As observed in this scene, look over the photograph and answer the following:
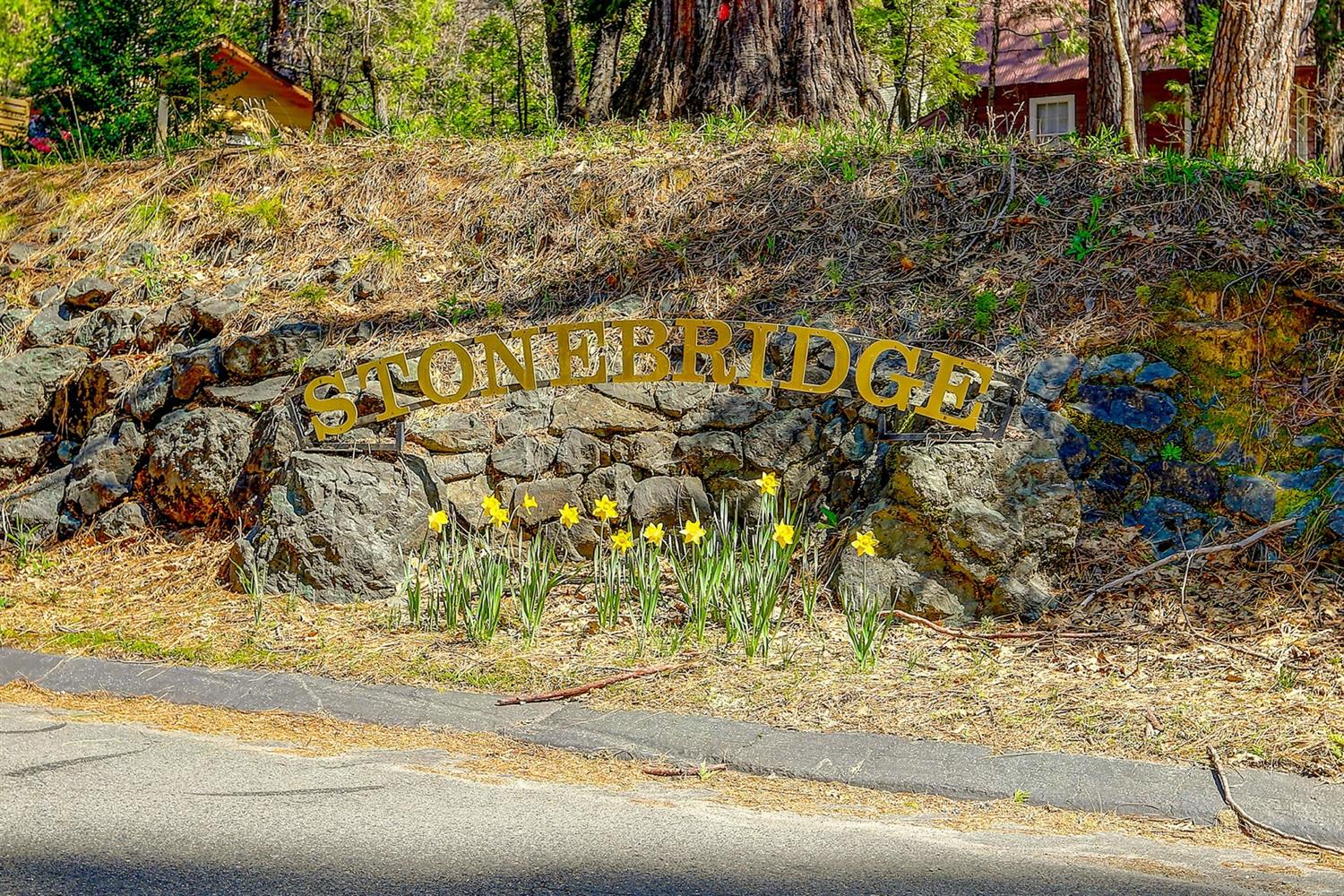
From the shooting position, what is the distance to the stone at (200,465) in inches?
283

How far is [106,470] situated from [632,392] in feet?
10.5

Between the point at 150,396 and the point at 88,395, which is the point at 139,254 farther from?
the point at 150,396

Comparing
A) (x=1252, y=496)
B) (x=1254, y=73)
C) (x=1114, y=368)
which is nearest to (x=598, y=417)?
(x=1114, y=368)

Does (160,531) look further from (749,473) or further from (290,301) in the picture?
(749,473)

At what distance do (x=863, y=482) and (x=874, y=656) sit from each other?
128 cm

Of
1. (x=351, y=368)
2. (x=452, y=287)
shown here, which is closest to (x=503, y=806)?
(x=351, y=368)

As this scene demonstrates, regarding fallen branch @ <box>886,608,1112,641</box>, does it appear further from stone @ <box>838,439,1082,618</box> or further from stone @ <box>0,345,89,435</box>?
stone @ <box>0,345,89,435</box>

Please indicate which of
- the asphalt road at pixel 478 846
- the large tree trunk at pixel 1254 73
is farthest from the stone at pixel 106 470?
the large tree trunk at pixel 1254 73

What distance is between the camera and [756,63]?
9859 mm

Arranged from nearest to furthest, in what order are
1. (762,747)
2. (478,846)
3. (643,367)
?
(478,846)
(762,747)
(643,367)

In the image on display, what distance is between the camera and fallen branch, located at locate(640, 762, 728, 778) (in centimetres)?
434

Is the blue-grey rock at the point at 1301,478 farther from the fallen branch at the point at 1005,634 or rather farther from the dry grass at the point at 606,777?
the dry grass at the point at 606,777

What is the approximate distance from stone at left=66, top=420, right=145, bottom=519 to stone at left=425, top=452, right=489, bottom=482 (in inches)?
78.7

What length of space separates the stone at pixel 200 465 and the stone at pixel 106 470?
19 centimetres
